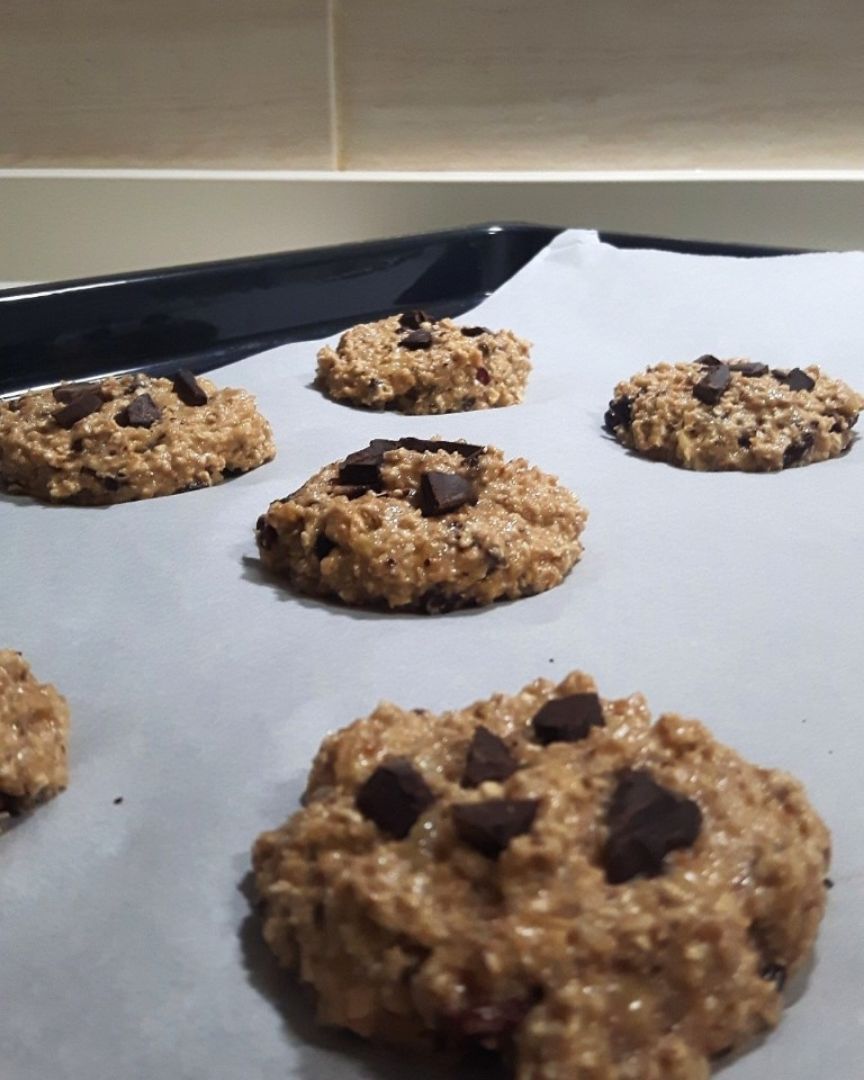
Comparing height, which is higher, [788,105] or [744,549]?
[788,105]

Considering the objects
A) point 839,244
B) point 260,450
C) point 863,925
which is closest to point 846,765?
point 863,925

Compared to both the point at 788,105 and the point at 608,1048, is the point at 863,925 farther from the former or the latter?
the point at 788,105

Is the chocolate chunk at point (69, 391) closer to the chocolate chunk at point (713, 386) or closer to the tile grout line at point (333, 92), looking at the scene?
the chocolate chunk at point (713, 386)

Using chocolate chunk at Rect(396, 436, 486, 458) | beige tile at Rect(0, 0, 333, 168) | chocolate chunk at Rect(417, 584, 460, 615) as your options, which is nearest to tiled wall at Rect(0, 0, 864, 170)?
beige tile at Rect(0, 0, 333, 168)

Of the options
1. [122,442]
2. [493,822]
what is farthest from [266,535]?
[493,822]

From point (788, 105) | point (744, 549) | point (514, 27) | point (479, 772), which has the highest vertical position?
point (514, 27)

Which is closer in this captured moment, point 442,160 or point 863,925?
point 863,925
